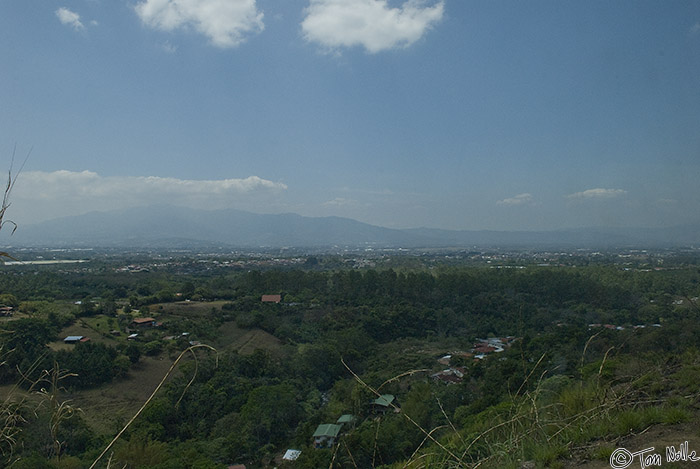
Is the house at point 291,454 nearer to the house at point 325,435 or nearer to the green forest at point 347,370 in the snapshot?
the green forest at point 347,370

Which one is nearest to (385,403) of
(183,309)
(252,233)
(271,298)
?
(183,309)

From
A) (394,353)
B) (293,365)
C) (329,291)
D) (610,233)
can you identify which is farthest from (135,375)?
(610,233)

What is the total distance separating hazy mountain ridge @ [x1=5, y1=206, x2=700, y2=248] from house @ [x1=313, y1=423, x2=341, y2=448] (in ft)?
314

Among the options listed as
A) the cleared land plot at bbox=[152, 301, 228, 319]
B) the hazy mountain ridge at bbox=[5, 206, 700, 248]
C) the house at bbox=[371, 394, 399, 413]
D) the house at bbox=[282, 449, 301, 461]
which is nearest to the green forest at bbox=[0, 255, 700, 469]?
the house at bbox=[371, 394, 399, 413]

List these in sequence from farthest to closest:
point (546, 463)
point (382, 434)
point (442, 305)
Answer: point (442, 305) → point (382, 434) → point (546, 463)

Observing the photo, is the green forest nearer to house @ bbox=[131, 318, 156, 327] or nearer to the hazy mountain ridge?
house @ bbox=[131, 318, 156, 327]

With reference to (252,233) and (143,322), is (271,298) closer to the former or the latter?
(143,322)

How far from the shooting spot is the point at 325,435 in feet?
26.3

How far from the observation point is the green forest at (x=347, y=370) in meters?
1.89

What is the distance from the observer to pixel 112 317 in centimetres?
1700

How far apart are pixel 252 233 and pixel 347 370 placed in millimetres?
166943

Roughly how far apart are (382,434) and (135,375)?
9736 millimetres

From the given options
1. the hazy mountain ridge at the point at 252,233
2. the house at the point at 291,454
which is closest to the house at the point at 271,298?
the house at the point at 291,454

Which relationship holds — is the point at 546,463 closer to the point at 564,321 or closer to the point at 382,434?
the point at 382,434
